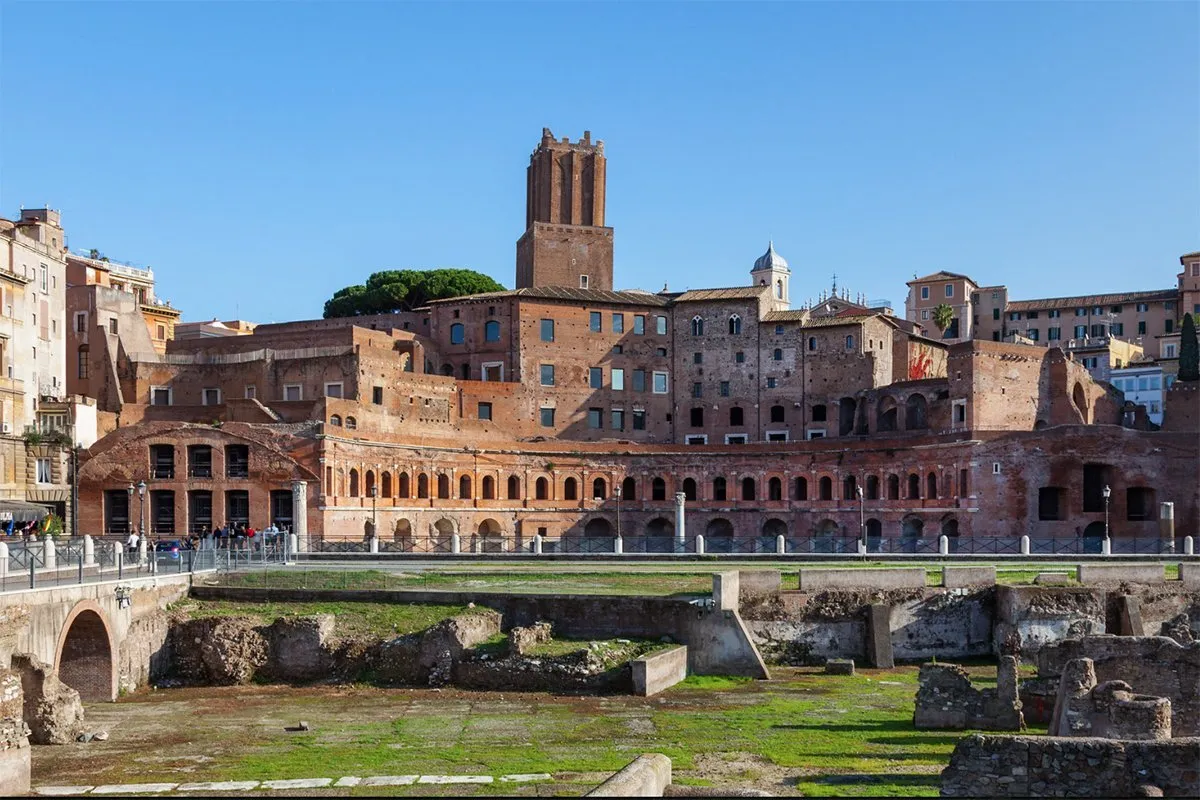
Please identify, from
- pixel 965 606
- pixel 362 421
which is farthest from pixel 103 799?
pixel 362 421

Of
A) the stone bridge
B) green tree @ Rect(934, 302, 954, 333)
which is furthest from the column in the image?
green tree @ Rect(934, 302, 954, 333)

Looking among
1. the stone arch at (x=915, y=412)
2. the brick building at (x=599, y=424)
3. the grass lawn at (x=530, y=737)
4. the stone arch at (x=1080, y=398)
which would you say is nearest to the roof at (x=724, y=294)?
the brick building at (x=599, y=424)

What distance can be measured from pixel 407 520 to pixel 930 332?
51731 mm

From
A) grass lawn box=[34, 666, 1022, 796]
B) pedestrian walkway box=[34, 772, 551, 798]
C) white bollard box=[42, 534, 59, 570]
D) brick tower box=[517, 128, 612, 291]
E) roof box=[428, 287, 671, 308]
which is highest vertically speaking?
brick tower box=[517, 128, 612, 291]

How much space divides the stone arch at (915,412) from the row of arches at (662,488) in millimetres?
4806

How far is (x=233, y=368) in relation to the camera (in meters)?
66.9

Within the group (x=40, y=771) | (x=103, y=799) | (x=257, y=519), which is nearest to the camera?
(x=103, y=799)

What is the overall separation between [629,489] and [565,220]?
19725 millimetres

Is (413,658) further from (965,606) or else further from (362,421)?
(362,421)

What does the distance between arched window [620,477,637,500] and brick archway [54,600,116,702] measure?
147 feet

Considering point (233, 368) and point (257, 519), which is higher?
point (233, 368)

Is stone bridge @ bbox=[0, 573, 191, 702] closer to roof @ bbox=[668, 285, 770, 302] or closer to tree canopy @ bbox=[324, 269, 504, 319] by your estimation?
roof @ bbox=[668, 285, 770, 302]

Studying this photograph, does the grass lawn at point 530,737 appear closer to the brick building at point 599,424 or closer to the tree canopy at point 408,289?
the brick building at point 599,424

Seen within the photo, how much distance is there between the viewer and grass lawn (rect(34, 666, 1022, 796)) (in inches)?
809
